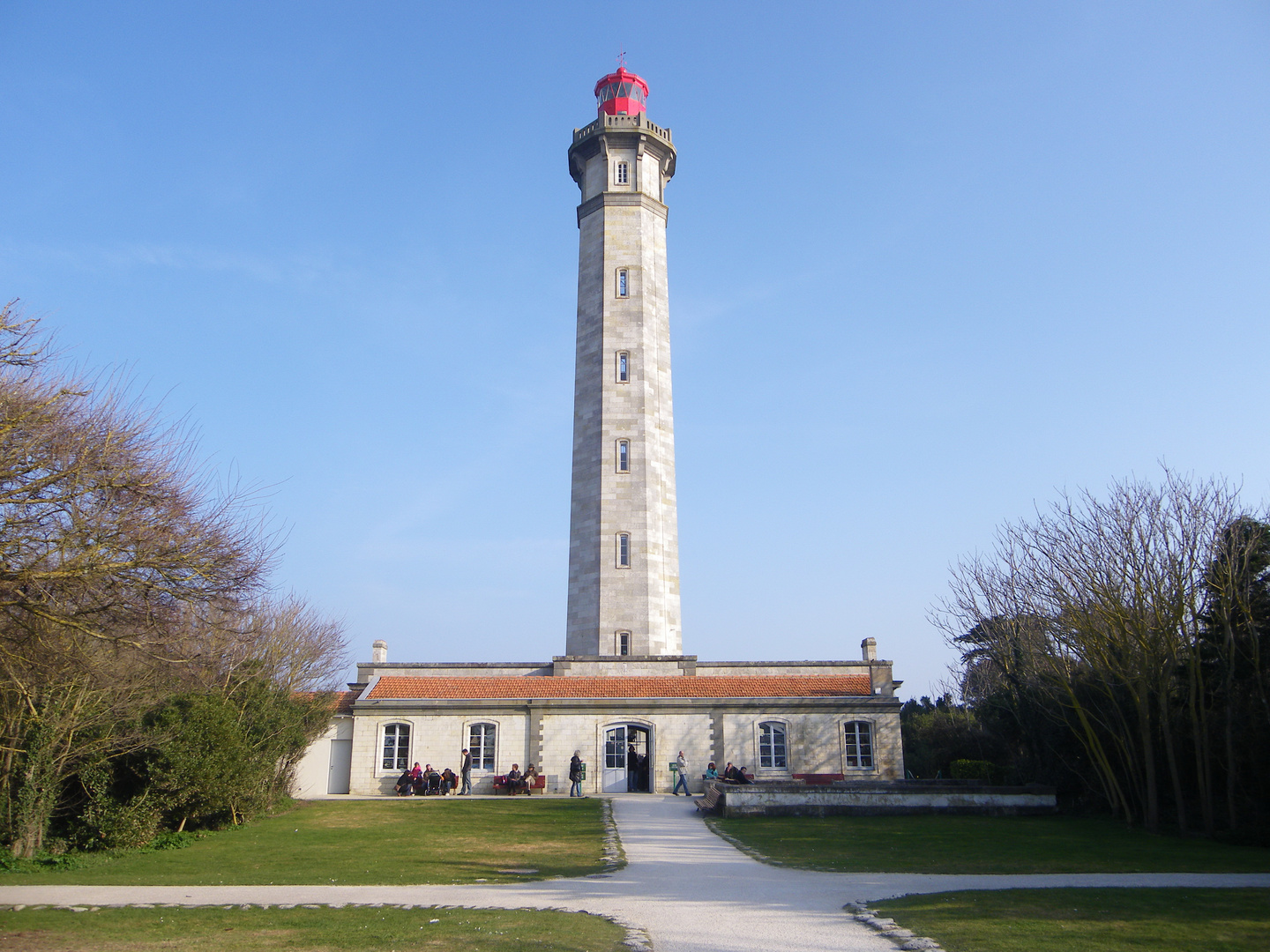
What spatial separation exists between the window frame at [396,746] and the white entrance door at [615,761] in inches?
214

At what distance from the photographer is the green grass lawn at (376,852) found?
41.4 feet

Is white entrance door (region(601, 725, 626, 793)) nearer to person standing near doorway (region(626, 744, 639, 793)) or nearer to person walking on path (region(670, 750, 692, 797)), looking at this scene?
person standing near doorway (region(626, 744, 639, 793))

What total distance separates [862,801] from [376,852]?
33.3 feet

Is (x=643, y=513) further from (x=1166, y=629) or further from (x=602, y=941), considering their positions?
(x=602, y=941)

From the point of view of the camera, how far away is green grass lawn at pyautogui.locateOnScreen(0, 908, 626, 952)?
26.9 ft

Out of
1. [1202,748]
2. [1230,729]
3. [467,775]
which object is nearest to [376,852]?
[467,775]

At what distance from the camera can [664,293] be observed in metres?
32.9

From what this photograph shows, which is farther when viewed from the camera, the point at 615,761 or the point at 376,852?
the point at 615,761

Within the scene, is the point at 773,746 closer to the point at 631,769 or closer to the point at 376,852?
the point at 631,769

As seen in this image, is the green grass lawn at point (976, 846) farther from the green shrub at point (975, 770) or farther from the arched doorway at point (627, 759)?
the arched doorway at point (627, 759)

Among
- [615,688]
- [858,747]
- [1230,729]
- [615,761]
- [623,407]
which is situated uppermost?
[623,407]

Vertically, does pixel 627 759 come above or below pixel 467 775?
above

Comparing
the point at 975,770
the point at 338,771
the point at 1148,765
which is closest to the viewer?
the point at 1148,765

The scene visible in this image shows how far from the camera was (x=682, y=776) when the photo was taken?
82.5 feet
